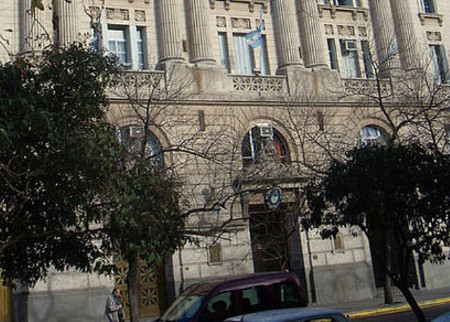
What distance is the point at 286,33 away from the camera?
2889 cm

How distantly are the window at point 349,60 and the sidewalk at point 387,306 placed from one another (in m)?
11.4

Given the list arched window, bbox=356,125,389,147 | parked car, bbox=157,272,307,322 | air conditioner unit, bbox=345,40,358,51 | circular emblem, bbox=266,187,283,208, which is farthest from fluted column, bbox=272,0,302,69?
parked car, bbox=157,272,307,322

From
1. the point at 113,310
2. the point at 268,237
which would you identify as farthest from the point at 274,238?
the point at 113,310

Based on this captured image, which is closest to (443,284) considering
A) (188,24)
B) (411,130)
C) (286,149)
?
(411,130)

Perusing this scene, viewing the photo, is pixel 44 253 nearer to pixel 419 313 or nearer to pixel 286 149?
pixel 419 313

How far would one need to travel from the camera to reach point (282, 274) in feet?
38.5

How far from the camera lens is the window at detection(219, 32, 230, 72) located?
28125 mm

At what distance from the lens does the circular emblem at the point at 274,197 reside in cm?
2344

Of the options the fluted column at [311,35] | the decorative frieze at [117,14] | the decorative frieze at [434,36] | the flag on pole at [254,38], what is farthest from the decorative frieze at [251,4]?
the decorative frieze at [434,36]

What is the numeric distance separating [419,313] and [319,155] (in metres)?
15.4

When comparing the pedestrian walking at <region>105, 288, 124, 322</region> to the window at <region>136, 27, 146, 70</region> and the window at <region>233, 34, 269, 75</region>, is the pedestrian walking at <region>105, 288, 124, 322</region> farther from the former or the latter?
the window at <region>233, 34, 269, 75</region>

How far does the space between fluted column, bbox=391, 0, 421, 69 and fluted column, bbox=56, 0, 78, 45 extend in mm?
16914

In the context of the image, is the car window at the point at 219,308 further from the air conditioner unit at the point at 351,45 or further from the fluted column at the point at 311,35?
the air conditioner unit at the point at 351,45

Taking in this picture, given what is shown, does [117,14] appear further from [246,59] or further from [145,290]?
[145,290]
